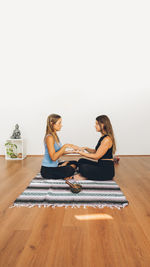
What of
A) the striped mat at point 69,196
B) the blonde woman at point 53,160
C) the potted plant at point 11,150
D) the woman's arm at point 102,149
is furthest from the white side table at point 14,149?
the woman's arm at point 102,149

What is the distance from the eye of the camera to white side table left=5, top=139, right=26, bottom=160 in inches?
192

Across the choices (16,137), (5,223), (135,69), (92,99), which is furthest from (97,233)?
(135,69)

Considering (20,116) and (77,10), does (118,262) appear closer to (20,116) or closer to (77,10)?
(20,116)

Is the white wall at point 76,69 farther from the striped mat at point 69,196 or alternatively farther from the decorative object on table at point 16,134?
the striped mat at point 69,196

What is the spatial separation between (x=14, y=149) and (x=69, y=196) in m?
3.10

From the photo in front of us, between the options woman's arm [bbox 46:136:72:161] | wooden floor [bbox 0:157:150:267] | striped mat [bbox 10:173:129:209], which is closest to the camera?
wooden floor [bbox 0:157:150:267]

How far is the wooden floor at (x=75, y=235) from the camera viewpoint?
1279 mm

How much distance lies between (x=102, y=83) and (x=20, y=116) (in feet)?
6.74

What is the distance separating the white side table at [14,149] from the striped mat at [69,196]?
2.10 m

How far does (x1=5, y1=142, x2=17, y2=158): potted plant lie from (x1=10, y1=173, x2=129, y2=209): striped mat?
7.07 ft

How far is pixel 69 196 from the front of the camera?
2342 millimetres

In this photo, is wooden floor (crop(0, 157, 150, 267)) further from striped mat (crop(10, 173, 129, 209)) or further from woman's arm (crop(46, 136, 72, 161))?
woman's arm (crop(46, 136, 72, 161))

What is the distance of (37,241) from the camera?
1478 millimetres

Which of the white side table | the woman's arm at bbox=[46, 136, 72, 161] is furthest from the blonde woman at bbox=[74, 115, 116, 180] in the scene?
the white side table
